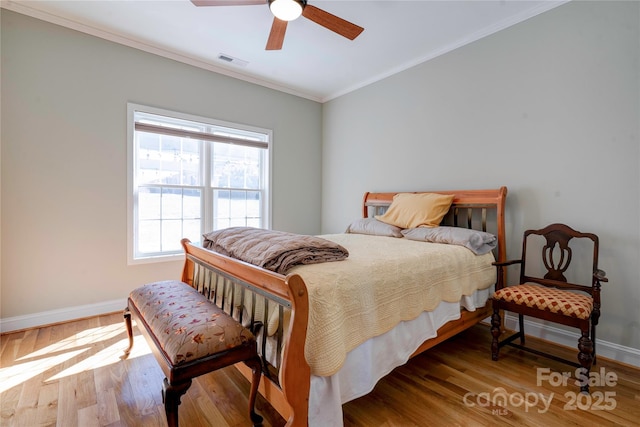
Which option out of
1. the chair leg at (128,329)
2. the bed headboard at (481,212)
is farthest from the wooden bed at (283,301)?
the chair leg at (128,329)

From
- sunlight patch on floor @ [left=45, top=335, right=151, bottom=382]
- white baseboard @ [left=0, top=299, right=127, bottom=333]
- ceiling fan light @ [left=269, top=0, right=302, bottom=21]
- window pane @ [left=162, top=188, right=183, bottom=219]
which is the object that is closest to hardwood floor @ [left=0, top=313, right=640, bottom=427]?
sunlight patch on floor @ [left=45, top=335, right=151, bottom=382]

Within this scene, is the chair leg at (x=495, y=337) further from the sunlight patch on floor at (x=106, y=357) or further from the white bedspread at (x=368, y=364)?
the sunlight patch on floor at (x=106, y=357)

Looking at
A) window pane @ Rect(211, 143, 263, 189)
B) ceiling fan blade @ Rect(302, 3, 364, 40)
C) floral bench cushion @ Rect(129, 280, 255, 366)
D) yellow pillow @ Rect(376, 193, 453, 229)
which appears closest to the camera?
floral bench cushion @ Rect(129, 280, 255, 366)

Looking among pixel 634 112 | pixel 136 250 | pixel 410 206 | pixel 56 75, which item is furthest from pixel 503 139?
pixel 56 75

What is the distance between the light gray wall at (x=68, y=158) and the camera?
2.57 metres

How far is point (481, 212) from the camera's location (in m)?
2.89

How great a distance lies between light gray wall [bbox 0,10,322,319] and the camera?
2.57 meters

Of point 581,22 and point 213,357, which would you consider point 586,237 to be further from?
point 213,357

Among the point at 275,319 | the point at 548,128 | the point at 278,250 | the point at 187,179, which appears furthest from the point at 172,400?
the point at 548,128

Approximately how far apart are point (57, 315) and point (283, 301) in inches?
110

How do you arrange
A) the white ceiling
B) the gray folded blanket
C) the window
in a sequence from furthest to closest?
the window → the white ceiling → the gray folded blanket

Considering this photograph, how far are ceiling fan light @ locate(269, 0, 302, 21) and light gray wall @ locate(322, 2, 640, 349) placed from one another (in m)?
1.90

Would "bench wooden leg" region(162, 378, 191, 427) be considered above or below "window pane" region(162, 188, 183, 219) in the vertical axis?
below

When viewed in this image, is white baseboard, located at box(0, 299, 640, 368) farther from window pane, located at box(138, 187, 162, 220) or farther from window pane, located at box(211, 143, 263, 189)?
window pane, located at box(211, 143, 263, 189)
